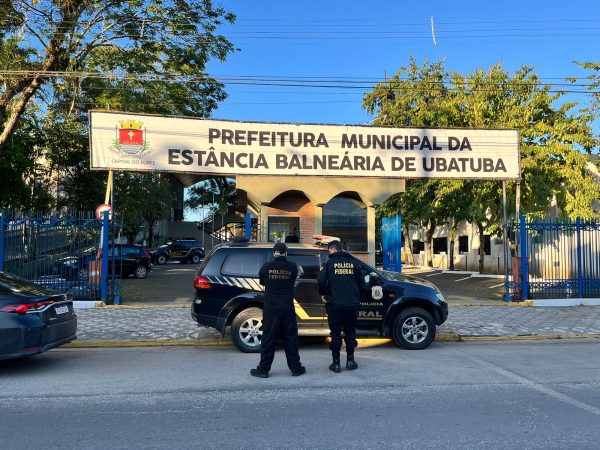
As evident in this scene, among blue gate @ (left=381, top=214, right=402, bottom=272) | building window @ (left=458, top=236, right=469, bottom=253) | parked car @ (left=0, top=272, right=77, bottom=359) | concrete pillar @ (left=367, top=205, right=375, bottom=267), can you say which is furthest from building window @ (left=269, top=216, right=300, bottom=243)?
building window @ (left=458, top=236, right=469, bottom=253)

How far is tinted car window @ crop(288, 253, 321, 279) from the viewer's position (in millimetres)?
8336

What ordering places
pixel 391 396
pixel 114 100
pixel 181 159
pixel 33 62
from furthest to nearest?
pixel 114 100, pixel 33 62, pixel 181 159, pixel 391 396

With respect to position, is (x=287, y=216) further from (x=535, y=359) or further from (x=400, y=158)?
(x=535, y=359)

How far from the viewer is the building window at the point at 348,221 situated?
16.3 meters

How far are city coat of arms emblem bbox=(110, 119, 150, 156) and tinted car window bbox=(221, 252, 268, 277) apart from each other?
6726 mm

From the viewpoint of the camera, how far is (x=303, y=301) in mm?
8234

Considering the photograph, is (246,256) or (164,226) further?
(164,226)

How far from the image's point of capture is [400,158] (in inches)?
593

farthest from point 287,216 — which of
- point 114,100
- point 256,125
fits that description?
point 114,100

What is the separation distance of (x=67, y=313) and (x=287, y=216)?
9.42 m

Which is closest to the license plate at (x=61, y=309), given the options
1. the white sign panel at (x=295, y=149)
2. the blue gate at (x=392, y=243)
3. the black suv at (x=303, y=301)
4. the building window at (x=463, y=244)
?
the black suv at (x=303, y=301)

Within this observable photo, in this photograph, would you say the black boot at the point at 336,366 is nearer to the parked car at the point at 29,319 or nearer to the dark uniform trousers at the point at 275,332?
the dark uniform trousers at the point at 275,332

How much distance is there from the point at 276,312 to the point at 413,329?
3006 millimetres

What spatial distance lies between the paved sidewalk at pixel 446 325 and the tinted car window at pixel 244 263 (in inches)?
65.0
